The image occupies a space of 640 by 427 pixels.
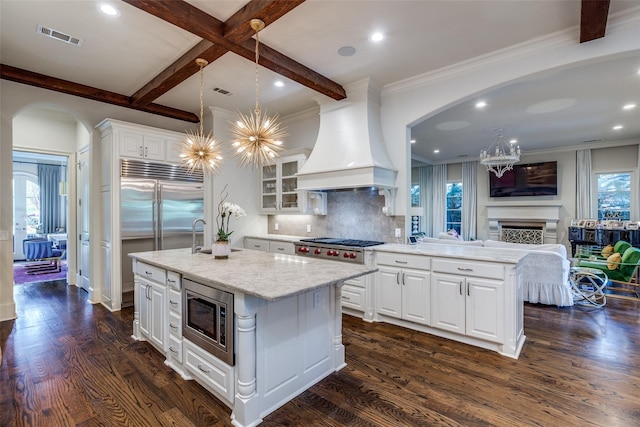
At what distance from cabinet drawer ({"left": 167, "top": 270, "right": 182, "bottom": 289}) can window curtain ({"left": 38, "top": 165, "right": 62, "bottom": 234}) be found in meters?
9.29

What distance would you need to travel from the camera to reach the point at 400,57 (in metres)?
3.46

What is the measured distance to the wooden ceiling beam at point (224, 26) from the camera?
2.41 m

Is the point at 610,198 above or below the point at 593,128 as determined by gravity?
below

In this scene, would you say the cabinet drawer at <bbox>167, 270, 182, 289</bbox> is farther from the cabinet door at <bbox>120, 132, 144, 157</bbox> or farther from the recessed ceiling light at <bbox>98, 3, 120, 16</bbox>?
the cabinet door at <bbox>120, 132, 144, 157</bbox>

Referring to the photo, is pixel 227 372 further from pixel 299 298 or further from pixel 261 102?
pixel 261 102

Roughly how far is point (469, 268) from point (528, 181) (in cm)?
699

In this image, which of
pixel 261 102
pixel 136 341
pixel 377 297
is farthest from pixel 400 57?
pixel 136 341

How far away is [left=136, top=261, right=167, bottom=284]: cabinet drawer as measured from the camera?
9.12ft

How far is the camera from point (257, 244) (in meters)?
5.34

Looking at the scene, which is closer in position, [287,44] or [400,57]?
[287,44]

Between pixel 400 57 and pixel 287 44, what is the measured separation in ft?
4.13

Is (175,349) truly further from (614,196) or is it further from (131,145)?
(614,196)

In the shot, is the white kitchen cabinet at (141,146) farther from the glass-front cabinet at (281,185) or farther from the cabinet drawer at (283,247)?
the cabinet drawer at (283,247)

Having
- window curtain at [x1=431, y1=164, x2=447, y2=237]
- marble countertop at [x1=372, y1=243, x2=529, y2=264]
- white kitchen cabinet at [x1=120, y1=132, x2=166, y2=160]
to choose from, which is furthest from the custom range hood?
window curtain at [x1=431, y1=164, x2=447, y2=237]
